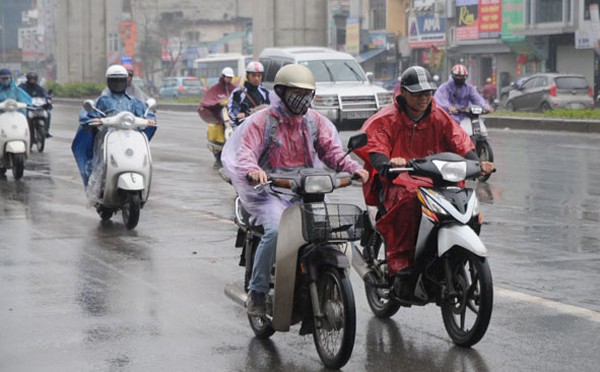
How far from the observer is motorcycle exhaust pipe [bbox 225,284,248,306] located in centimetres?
688

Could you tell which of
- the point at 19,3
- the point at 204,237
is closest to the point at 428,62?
the point at 204,237

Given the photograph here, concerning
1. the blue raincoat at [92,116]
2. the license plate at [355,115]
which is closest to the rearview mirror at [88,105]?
the blue raincoat at [92,116]

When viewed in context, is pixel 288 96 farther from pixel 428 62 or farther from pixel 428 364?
pixel 428 62

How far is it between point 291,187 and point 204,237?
4937mm

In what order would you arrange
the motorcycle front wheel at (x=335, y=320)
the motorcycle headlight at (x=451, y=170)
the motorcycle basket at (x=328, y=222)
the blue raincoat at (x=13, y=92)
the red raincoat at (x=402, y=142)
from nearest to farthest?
the motorcycle front wheel at (x=335, y=320), the motorcycle basket at (x=328, y=222), the motorcycle headlight at (x=451, y=170), the red raincoat at (x=402, y=142), the blue raincoat at (x=13, y=92)

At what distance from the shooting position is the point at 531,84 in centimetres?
3847

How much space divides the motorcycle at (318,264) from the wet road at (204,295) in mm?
205

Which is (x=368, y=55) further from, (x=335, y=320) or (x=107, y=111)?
(x=335, y=320)

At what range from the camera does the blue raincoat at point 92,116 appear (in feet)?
39.8

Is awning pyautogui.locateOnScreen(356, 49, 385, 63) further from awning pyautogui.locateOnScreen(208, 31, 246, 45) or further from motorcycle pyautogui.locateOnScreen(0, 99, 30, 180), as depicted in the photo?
motorcycle pyautogui.locateOnScreen(0, 99, 30, 180)

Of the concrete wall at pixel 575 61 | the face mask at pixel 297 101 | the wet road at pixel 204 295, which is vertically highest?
the concrete wall at pixel 575 61

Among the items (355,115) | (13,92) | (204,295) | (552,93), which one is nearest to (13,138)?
(13,92)

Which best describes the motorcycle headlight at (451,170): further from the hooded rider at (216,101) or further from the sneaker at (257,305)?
the hooded rider at (216,101)

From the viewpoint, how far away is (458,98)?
17.7 meters
